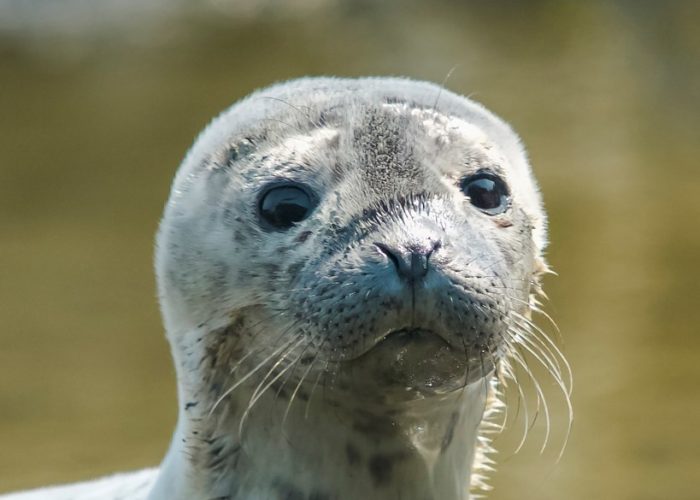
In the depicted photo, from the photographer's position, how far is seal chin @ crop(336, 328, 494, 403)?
98.3 inches

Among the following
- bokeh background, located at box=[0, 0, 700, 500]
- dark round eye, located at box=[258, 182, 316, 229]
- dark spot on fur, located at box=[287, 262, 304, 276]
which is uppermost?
bokeh background, located at box=[0, 0, 700, 500]

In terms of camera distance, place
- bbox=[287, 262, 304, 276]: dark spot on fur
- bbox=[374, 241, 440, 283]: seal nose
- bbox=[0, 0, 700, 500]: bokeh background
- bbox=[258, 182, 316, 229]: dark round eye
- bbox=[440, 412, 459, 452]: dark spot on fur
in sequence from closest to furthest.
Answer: bbox=[374, 241, 440, 283]: seal nose, bbox=[287, 262, 304, 276]: dark spot on fur, bbox=[258, 182, 316, 229]: dark round eye, bbox=[440, 412, 459, 452]: dark spot on fur, bbox=[0, 0, 700, 500]: bokeh background

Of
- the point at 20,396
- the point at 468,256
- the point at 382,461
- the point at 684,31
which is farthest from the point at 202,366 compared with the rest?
the point at 684,31

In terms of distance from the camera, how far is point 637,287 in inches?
303

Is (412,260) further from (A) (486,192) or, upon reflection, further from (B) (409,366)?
(A) (486,192)

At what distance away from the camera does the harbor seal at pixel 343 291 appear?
98.9 inches

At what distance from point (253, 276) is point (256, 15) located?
9.28 meters

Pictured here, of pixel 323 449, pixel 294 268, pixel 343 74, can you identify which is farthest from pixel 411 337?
pixel 343 74

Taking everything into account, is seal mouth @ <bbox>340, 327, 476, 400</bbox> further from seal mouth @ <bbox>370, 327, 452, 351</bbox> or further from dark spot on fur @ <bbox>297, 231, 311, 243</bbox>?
dark spot on fur @ <bbox>297, 231, 311, 243</bbox>

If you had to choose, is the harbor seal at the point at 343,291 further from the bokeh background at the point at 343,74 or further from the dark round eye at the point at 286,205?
the bokeh background at the point at 343,74

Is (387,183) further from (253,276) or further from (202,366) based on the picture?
(202,366)

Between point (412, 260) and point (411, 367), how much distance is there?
0.78ft

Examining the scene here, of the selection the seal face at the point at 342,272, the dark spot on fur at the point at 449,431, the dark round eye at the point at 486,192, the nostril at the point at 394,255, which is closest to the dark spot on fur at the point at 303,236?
the seal face at the point at 342,272

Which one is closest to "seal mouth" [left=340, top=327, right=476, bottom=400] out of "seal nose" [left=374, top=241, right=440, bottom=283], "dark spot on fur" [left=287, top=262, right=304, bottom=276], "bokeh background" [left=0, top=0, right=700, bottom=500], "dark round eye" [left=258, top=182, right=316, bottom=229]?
"seal nose" [left=374, top=241, right=440, bottom=283]
